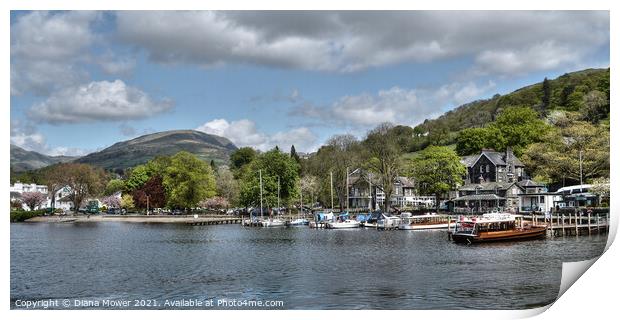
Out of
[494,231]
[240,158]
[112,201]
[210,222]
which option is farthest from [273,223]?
[112,201]

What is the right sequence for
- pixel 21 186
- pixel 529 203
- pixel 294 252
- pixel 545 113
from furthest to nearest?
pixel 545 113 → pixel 21 186 → pixel 529 203 → pixel 294 252

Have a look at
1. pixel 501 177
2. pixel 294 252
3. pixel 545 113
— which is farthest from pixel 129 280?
pixel 545 113

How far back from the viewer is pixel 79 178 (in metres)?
43.8

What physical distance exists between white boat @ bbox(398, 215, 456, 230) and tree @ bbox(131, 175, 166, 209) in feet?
92.5

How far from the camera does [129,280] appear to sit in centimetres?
1617

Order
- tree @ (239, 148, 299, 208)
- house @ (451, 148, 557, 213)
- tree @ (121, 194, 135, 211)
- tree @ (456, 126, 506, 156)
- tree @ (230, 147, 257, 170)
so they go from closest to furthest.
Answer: house @ (451, 148, 557, 213) < tree @ (239, 148, 299, 208) < tree @ (456, 126, 506, 156) < tree @ (121, 194, 135, 211) < tree @ (230, 147, 257, 170)

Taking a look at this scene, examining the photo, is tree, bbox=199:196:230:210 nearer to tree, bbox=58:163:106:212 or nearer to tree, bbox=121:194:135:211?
tree, bbox=58:163:106:212

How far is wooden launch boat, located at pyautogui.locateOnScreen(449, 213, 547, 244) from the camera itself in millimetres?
24344

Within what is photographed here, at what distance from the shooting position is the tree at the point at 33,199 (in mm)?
46219

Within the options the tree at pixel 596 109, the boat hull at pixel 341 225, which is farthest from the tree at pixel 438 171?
the boat hull at pixel 341 225

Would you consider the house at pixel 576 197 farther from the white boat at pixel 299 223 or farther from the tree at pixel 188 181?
the tree at pixel 188 181

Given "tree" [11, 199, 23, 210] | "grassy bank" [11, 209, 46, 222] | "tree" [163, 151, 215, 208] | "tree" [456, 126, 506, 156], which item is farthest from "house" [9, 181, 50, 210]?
"tree" [456, 126, 506, 156]

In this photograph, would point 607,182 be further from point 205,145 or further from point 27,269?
point 205,145
